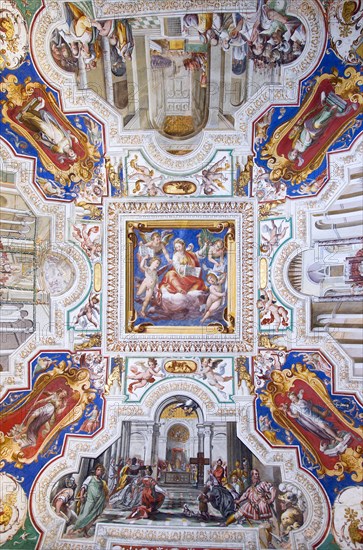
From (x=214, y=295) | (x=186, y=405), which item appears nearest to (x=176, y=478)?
(x=186, y=405)

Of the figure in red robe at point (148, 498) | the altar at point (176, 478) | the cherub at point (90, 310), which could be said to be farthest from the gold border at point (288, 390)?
the cherub at point (90, 310)

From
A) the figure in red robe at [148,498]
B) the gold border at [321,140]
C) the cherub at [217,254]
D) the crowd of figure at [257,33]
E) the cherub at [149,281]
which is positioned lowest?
the figure in red robe at [148,498]

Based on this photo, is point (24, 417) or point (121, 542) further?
point (24, 417)

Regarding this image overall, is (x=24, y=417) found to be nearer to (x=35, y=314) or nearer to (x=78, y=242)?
(x=35, y=314)

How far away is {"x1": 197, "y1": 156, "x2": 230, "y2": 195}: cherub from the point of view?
11055mm

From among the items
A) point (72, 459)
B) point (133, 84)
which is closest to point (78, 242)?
point (133, 84)

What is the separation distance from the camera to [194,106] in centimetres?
1073

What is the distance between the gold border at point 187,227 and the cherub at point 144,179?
638mm

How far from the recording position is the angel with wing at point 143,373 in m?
11.3

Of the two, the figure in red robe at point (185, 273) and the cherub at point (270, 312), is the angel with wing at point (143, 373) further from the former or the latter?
the cherub at point (270, 312)

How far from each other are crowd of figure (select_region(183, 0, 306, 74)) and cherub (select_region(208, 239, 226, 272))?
352 cm

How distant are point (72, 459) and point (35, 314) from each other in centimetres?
309

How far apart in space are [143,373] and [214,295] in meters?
2.26

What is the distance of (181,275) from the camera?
37.5 ft
